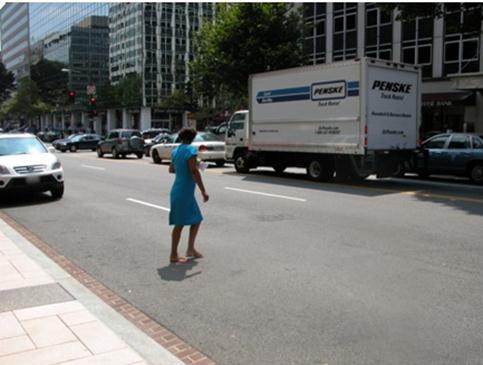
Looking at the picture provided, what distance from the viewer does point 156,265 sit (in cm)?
709

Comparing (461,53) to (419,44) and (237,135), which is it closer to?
(419,44)

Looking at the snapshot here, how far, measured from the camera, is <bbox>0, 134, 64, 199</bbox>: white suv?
1241 centimetres

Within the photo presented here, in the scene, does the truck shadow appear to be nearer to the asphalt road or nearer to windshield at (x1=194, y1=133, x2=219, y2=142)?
the asphalt road

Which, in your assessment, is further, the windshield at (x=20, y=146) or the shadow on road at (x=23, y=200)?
the windshield at (x=20, y=146)

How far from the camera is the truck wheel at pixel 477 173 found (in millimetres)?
16562

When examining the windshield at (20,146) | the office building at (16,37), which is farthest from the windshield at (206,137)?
the office building at (16,37)

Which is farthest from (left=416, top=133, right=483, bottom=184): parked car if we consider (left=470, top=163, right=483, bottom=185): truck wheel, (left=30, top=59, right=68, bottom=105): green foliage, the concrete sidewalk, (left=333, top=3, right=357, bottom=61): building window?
(left=30, top=59, right=68, bottom=105): green foliage

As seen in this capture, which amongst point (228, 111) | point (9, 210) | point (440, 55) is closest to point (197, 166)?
point (9, 210)

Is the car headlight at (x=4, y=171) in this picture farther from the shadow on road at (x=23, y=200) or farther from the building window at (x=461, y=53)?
the building window at (x=461, y=53)

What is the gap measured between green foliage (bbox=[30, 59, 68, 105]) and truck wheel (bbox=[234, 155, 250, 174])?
8871cm

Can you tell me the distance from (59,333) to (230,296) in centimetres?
185

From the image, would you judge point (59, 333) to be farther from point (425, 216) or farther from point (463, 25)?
point (463, 25)

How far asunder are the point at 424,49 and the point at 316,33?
31.8 feet

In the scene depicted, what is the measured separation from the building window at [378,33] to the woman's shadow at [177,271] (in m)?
34.2
